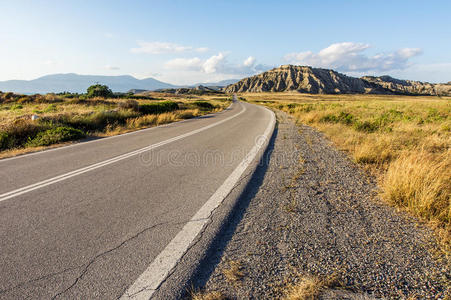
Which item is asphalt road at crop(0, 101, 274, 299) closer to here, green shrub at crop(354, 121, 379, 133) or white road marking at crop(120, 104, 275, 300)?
white road marking at crop(120, 104, 275, 300)

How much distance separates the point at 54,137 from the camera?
837cm

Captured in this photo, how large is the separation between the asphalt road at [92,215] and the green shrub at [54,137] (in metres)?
2.23

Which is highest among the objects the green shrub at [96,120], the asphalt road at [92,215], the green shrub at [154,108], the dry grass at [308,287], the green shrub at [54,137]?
the green shrub at [154,108]

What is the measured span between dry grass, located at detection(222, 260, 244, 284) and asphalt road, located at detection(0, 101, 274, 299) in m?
0.71

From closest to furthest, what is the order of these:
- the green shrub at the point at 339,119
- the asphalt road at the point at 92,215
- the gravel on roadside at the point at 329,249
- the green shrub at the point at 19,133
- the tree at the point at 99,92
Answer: the gravel on roadside at the point at 329,249
the asphalt road at the point at 92,215
the green shrub at the point at 19,133
the green shrub at the point at 339,119
the tree at the point at 99,92

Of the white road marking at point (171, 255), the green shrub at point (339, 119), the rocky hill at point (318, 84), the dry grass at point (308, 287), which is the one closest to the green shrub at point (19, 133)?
the white road marking at point (171, 255)

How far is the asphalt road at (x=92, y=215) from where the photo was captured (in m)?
1.91

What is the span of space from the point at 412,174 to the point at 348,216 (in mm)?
1289

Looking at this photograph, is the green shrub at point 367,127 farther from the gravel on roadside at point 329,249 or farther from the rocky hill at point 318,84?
the rocky hill at point 318,84

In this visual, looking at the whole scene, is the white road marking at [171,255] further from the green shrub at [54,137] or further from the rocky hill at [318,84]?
the rocky hill at [318,84]

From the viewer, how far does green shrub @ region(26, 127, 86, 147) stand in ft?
26.1

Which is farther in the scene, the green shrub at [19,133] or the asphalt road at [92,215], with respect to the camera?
the green shrub at [19,133]

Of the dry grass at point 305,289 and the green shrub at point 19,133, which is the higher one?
the green shrub at point 19,133

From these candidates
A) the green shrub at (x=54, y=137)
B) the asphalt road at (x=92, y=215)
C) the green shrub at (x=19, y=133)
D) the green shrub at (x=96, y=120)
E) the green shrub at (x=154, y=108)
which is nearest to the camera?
the asphalt road at (x=92, y=215)
